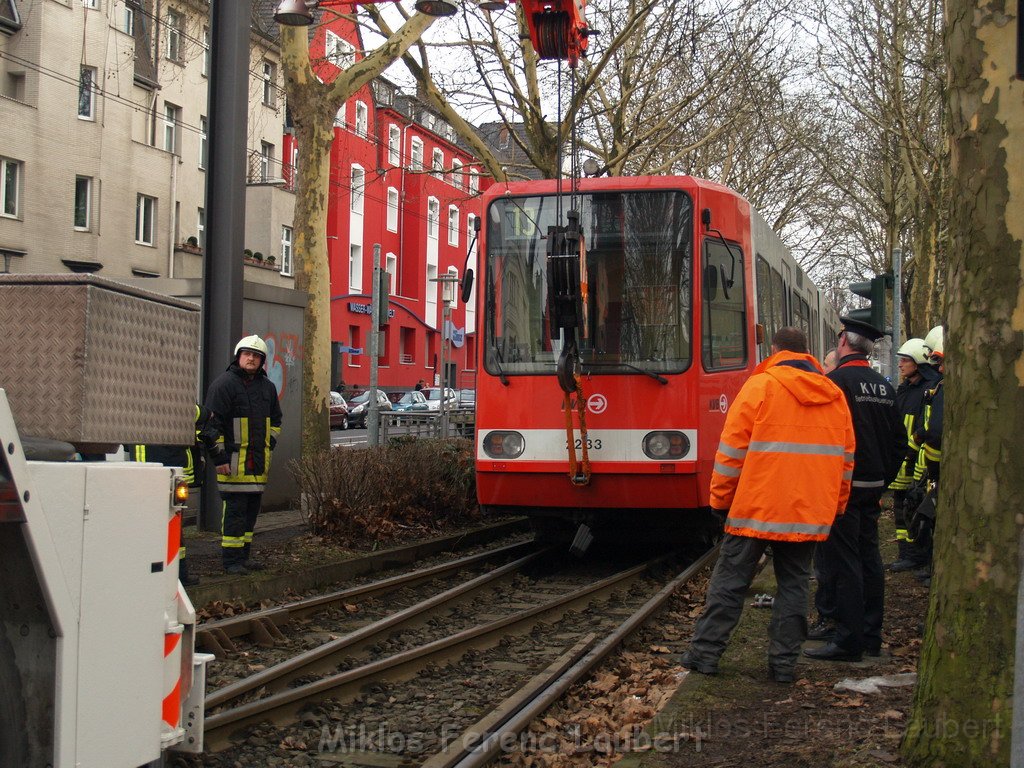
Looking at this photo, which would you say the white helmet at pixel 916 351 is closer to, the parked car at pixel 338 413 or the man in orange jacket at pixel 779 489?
the man in orange jacket at pixel 779 489

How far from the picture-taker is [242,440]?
895cm

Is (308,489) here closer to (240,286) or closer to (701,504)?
(240,286)

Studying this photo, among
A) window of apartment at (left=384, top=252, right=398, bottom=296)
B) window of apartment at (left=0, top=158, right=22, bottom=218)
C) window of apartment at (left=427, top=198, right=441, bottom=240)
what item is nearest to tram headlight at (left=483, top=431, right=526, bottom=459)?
window of apartment at (left=0, top=158, right=22, bottom=218)

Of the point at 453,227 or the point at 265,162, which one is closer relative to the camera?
the point at 265,162

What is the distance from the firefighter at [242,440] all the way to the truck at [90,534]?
518cm

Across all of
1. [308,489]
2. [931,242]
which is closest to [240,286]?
[308,489]

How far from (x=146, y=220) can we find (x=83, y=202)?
10.6ft

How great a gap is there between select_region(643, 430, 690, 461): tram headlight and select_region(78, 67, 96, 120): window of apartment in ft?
93.9

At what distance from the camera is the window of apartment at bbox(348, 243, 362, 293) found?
50706mm

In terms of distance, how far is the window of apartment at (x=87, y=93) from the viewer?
1323 inches

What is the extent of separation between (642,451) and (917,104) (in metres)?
22.8

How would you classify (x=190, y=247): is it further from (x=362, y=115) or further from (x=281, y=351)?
(x=281, y=351)

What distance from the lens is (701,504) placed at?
9.55 metres

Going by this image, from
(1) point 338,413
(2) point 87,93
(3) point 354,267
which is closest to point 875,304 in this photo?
(2) point 87,93
